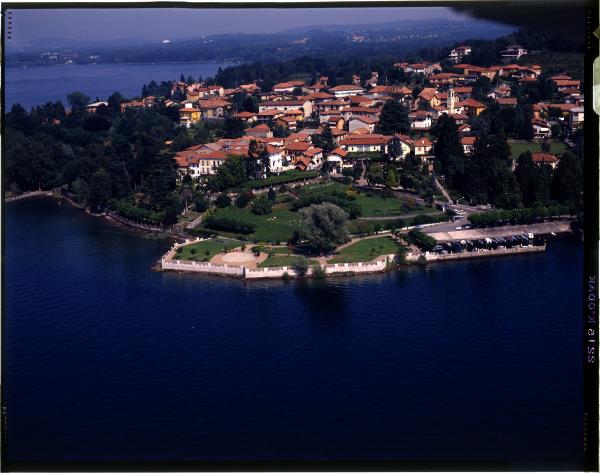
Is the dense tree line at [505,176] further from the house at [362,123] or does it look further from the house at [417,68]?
the house at [417,68]

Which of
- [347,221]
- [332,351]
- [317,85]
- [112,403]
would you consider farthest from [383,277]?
[317,85]

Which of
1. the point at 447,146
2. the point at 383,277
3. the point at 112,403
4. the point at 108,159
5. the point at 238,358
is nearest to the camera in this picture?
the point at 112,403

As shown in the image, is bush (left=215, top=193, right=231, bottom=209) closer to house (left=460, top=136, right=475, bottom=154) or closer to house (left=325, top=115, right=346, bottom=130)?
house (left=460, top=136, right=475, bottom=154)

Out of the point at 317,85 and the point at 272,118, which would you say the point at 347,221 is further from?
the point at 317,85

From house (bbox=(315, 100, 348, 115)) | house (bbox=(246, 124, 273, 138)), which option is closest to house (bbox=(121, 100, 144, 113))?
house (bbox=(246, 124, 273, 138))

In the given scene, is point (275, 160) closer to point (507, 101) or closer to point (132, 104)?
point (507, 101)

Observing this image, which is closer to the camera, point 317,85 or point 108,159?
point 108,159

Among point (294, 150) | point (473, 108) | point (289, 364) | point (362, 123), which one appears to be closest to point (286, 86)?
point (362, 123)
